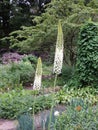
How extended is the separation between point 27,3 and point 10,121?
44.8ft

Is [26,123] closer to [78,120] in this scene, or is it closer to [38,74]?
[78,120]

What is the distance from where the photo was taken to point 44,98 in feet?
17.7

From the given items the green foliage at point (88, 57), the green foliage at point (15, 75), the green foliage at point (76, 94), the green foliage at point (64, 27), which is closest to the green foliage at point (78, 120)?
the green foliage at point (76, 94)

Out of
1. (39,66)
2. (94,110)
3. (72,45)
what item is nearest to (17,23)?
(72,45)

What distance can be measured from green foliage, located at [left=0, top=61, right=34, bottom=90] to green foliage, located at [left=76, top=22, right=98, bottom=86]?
196cm

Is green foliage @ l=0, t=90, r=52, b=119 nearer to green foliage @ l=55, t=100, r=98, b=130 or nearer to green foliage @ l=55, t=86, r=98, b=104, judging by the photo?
green foliage @ l=55, t=86, r=98, b=104

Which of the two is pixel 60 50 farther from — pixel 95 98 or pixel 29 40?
pixel 29 40

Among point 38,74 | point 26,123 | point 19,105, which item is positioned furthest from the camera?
point 19,105

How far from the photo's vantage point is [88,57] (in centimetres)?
673

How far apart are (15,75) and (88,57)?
2491 mm

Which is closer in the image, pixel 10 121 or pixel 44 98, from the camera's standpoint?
pixel 10 121

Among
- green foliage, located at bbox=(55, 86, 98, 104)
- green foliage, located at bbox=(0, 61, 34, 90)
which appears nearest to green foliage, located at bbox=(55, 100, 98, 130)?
green foliage, located at bbox=(55, 86, 98, 104)

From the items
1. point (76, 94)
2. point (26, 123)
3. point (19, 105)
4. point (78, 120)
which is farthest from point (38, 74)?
point (76, 94)

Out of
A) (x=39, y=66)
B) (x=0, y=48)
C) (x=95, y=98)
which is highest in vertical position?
(x=39, y=66)
